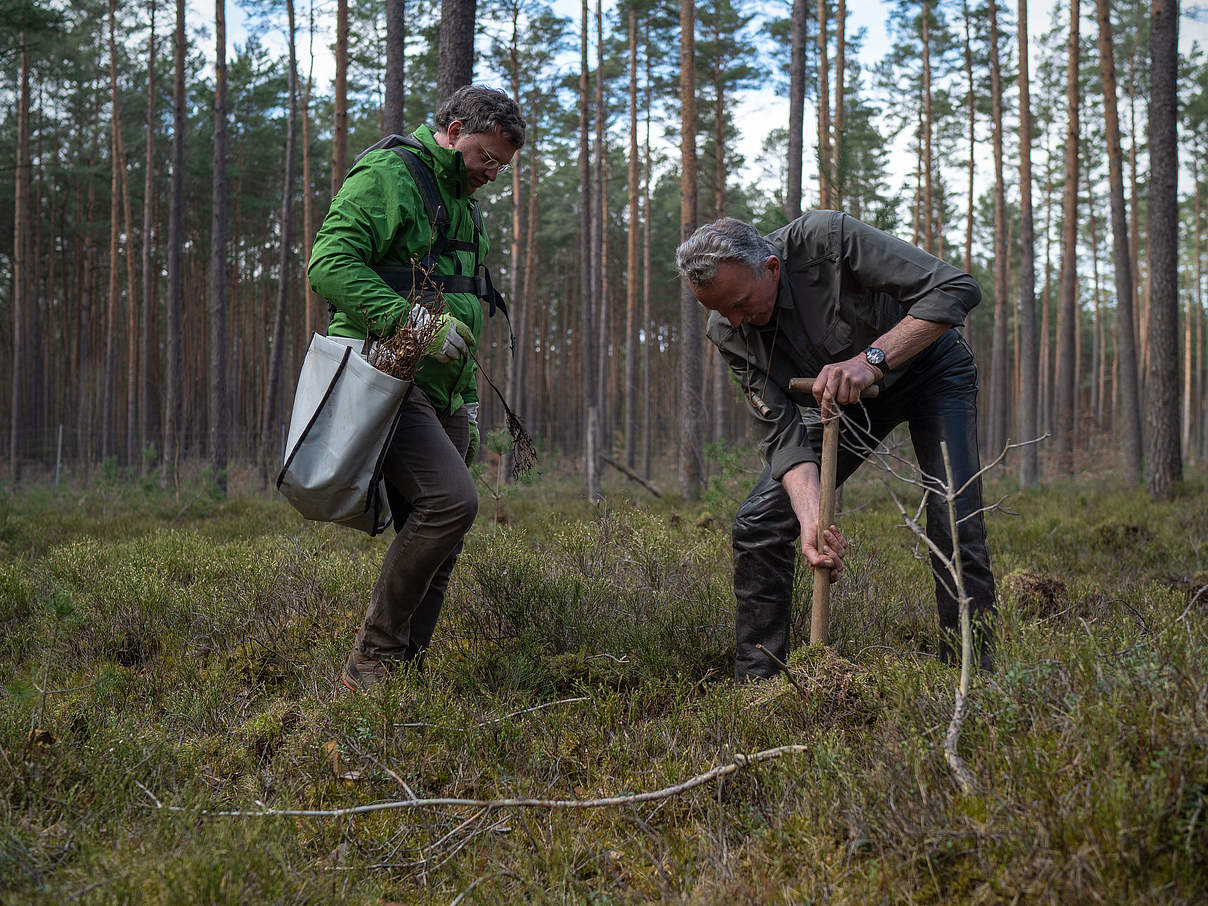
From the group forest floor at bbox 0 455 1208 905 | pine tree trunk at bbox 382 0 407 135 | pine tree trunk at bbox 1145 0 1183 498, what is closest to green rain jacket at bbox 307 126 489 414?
forest floor at bbox 0 455 1208 905

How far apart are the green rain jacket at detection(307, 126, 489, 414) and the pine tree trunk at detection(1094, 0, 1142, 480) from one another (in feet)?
43.3

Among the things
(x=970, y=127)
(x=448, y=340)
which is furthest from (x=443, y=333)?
(x=970, y=127)

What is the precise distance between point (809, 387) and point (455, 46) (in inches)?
168

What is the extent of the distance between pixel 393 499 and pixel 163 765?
1.33m

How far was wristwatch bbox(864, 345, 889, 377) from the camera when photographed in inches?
121

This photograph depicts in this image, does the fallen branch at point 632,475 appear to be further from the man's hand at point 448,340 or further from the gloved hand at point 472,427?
the man's hand at point 448,340

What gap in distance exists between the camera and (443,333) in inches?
120

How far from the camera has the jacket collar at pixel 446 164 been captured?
3391 millimetres

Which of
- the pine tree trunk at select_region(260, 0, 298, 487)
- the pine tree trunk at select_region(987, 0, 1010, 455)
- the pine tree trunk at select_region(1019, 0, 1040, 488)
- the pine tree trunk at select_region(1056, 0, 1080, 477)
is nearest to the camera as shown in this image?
the pine tree trunk at select_region(1019, 0, 1040, 488)

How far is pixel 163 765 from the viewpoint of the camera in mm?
2613

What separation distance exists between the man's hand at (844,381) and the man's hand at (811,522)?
30cm

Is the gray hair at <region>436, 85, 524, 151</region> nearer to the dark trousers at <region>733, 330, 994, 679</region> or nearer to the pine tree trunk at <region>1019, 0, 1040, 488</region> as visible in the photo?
the dark trousers at <region>733, 330, 994, 679</region>

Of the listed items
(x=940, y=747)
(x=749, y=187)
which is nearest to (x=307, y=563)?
(x=940, y=747)

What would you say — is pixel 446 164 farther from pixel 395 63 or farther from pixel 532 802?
pixel 395 63
